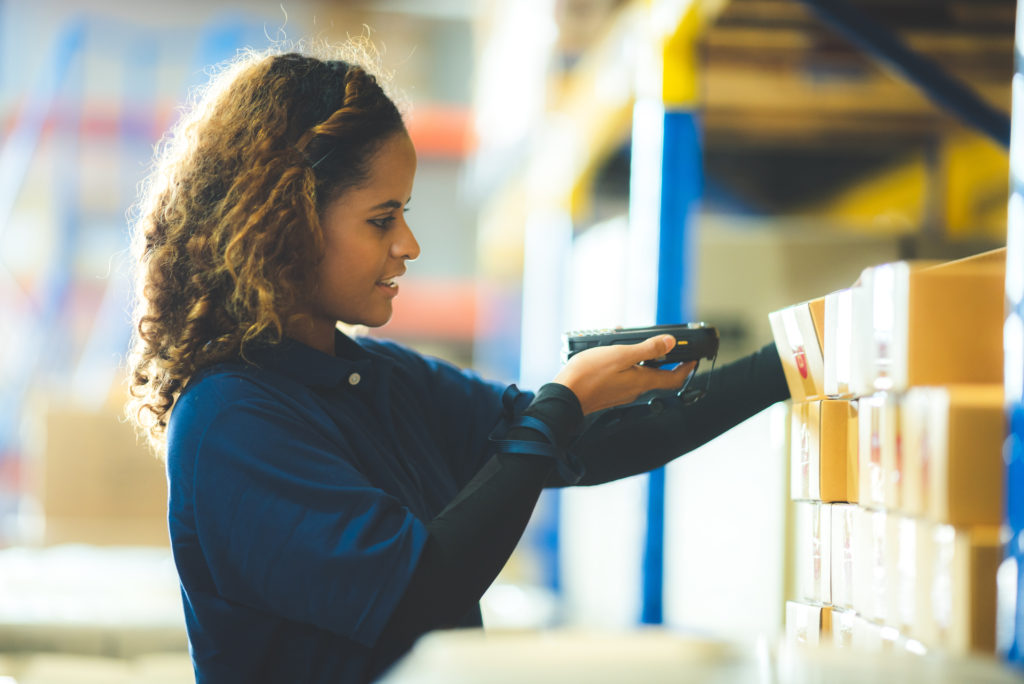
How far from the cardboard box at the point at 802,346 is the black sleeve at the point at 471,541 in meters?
0.40

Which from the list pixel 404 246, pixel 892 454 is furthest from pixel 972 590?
pixel 404 246

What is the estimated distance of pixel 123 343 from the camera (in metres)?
7.47

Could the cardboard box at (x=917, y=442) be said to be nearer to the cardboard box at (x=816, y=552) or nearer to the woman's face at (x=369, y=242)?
the cardboard box at (x=816, y=552)

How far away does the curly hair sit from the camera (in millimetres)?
1349

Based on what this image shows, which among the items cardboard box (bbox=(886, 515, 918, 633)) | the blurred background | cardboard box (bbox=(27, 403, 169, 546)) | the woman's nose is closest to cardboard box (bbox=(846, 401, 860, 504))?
cardboard box (bbox=(886, 515, 918, 633))

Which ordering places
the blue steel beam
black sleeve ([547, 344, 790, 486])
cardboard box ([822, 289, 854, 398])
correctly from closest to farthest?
cardboard box ([822, 289, 854, 398]), black sleeve ([547, 344, 790, 486]), the blue steel beam

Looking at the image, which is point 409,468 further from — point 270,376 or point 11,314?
point 11,314

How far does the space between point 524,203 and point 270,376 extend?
5.06 metres

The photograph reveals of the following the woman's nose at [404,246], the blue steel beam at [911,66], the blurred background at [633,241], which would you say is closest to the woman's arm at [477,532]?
the woman's nose at [404,246]

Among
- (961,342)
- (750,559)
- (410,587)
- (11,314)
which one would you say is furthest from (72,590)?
(11,314)

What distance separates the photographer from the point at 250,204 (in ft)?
4.44

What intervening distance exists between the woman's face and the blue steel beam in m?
1.30

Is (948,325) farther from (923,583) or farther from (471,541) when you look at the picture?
(471,541)

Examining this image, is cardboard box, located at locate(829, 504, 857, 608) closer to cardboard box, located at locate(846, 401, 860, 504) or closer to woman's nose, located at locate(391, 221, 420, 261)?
cardboard box, located at locate(846, 401, 860, 504)
